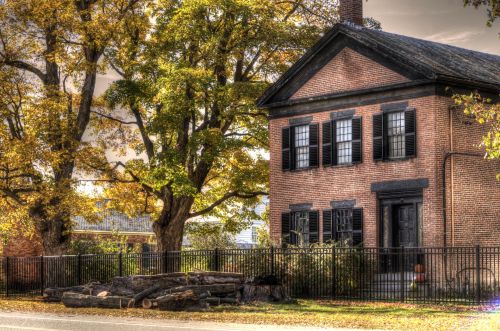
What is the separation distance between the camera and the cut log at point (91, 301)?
2850 centimetres

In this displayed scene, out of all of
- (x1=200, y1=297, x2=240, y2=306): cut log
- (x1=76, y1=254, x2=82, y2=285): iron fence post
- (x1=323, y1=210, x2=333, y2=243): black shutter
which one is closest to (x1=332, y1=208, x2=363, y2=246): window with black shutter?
(x1=323, y1=210, x2=333, y2=243): black shutter

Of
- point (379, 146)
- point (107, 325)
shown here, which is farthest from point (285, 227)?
point (107, 325)

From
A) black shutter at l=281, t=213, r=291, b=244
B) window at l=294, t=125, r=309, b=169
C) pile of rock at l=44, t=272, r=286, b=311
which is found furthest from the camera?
window at l=294, t=125, r=309, b=169

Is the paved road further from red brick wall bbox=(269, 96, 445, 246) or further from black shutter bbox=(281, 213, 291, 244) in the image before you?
black shutter bbox=(281, 213, 291, 244)

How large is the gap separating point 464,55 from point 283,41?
7931mm

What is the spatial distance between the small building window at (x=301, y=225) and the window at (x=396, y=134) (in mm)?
4760

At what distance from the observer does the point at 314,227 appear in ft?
124

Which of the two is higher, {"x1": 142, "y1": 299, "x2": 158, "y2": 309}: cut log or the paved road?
{"x1": 142, "y1": 299, "x2": 158, "y2": 309}: cut log

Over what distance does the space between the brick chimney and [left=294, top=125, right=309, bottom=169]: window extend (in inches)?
191

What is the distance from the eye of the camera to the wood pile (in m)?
28.2

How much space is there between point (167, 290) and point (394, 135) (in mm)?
11427

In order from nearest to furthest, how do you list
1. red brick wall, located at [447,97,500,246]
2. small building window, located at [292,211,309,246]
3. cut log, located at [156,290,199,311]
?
1. cut log, located at [156,290,199,311]
2. red brick wall, located at [447,97,500,246]
3. small building window, located at [292,211,309,246]

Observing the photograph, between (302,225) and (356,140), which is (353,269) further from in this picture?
(302,225)

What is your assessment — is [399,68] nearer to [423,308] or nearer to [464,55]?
[464,55]
